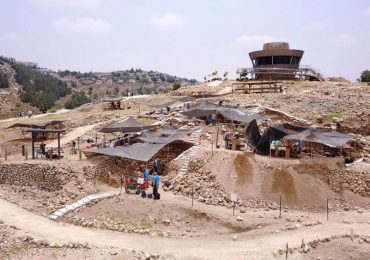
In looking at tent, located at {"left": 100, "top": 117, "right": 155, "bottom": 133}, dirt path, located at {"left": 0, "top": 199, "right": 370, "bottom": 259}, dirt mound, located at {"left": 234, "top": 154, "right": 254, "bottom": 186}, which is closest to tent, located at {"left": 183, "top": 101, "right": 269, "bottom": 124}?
tent, located at {"left": 100, "top": 117, "right": 155, "bottom": 133}

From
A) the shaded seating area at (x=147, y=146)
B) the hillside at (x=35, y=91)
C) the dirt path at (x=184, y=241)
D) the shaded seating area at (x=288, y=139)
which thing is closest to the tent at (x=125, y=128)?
the shaded seating area at (x=147, y=146)

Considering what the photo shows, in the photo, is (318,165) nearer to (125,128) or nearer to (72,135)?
(125,128)

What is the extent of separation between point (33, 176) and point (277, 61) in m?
44.5

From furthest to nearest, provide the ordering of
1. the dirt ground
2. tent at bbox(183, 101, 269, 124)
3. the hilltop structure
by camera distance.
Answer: the hilltop structure < tent at bbox(183, 101, 269, 124) < the dirt ground

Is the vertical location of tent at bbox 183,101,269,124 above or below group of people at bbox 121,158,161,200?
above

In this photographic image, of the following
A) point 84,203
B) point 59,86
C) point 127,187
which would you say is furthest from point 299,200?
point 59,86

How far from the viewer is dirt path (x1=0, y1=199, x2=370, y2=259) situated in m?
15.8

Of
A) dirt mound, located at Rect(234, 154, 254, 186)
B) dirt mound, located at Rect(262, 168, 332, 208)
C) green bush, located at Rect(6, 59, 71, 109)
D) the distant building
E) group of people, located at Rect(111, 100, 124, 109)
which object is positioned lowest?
dirt mound, located at Rect(262, 168, 332, 208)

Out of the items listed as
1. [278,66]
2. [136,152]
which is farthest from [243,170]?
[278,66]

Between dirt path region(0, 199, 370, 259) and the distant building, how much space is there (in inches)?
1635

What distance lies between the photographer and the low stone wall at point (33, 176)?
22.7 m

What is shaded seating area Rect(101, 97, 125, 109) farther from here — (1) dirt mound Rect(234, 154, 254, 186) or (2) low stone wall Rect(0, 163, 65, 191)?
(1) dirt mound Rect(234, 154, 254, 186)

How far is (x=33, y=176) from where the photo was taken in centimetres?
2330

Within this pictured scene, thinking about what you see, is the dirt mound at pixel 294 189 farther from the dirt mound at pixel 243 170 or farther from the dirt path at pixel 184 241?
the dirt path at pixel 184 241
